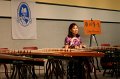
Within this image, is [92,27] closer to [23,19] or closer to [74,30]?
[23,19]

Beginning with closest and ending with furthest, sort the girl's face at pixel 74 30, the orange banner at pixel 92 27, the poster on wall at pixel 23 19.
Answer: the girl's face at pixel 74 30 → the poster on wall at pixel 23 19 → the orange banner at pixel 92 27

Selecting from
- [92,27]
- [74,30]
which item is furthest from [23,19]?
[92,27]

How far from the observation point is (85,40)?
343 inches

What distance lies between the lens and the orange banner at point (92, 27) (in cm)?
816

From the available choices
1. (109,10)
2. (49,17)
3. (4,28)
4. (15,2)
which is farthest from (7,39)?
(109,10)

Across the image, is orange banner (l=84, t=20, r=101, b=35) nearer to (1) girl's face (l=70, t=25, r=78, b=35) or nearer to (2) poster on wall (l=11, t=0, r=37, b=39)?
(2) poster on wall (l=11, t=0, r=37, b=39)

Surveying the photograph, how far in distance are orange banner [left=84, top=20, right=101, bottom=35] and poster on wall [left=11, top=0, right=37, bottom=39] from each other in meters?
1.66

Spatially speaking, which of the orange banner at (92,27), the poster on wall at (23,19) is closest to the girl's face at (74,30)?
the poster on wall at (23,19)

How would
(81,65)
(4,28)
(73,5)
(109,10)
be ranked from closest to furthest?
(81,65)
(4,28)
(73,5)
(109,10)

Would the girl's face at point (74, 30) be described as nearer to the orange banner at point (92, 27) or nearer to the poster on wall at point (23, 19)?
the poster on wall at point (23, 19)

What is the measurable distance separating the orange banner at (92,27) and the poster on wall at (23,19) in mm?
1663

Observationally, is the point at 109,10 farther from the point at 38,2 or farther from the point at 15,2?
the point at 15,2

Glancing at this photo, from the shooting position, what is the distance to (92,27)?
8281mm

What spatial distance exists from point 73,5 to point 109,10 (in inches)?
66.0
